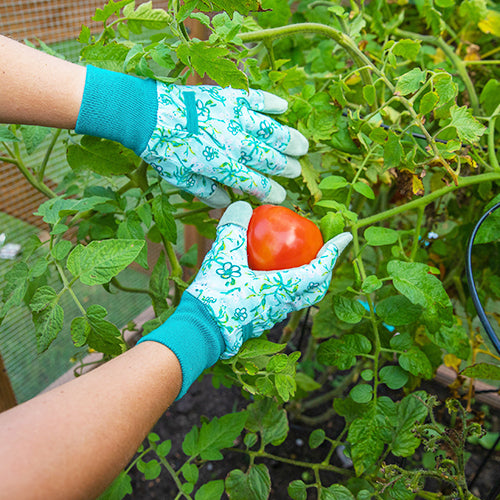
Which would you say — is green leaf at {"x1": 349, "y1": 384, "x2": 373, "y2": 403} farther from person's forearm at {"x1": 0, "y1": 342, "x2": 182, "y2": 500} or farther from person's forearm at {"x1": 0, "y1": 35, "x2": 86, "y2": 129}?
person's forearm at {"x1": 0, "y1": 35, "x2": 86, "y2": 129}

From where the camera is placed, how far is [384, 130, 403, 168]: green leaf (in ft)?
2.07

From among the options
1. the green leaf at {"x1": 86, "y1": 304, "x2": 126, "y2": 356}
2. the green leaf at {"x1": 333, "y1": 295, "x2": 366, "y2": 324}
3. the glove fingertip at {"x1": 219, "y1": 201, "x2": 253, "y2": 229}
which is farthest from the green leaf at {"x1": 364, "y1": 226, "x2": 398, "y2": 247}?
the green leaf at {"x1": 86, "y1": 304, "x2": 126, "y2": 356}

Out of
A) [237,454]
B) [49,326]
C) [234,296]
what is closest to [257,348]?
[234,296]

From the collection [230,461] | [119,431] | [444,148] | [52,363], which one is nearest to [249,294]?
[119,431]

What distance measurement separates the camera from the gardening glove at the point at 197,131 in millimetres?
637

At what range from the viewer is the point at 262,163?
2.48ft

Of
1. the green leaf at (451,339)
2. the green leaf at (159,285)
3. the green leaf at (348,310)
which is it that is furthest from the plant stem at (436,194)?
the green leaf at (159,285)

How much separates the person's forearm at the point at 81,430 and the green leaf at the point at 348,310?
0.98 feet

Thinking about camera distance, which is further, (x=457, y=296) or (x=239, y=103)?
(x=457, y=296)

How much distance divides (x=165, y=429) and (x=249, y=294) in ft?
2.80

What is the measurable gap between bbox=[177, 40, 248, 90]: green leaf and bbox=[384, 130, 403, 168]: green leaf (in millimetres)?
251

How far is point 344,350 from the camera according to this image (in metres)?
0.71

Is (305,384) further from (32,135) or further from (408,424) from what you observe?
(32,135)

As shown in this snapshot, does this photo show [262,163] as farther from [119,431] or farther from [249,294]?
[119,431]
